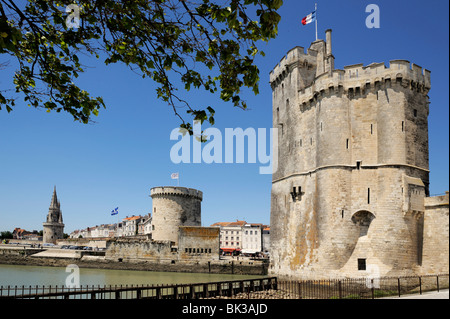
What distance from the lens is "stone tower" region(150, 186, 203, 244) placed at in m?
53.9

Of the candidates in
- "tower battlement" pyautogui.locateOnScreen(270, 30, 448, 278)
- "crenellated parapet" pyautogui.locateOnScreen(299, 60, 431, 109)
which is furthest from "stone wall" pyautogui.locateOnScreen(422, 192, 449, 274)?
"crenellated parapet" pyautogui.locateOnScreen(299, 60, 431, 109)

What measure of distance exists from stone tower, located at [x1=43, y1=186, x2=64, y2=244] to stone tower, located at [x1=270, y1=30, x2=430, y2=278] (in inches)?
2480

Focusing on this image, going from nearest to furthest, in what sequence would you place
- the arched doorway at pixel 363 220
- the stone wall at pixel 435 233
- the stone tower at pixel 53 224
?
the stone wall at pixel 435 233
the arched doorway at pixel 363 220
the stone tower at pixel 53 224

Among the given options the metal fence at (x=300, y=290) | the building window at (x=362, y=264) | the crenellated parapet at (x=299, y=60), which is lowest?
the metal fence at (x=300, y=290)

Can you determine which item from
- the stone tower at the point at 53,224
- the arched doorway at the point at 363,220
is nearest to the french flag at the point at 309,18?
the arched doorway at the point at 363,220

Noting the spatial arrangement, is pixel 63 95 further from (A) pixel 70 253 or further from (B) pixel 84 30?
(A) pixel 70 253

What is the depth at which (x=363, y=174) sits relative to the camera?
2689 cm

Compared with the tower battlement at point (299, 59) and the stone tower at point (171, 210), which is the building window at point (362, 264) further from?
the stone tower at point (171, 210)

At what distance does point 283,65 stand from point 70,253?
3942 centimetres

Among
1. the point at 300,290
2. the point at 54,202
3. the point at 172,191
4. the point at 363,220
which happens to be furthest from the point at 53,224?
the point at 300,290

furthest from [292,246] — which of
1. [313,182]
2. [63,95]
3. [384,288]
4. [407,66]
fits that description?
[63,95]

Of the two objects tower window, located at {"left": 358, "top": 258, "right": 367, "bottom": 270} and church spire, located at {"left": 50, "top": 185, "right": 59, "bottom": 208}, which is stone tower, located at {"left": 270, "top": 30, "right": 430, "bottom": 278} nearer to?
tower window, located at {"left": 358, "top": 258, "right": 367, "bottom": 270}

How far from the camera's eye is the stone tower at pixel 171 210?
53875 mm

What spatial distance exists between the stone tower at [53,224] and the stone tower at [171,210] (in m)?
34.5
